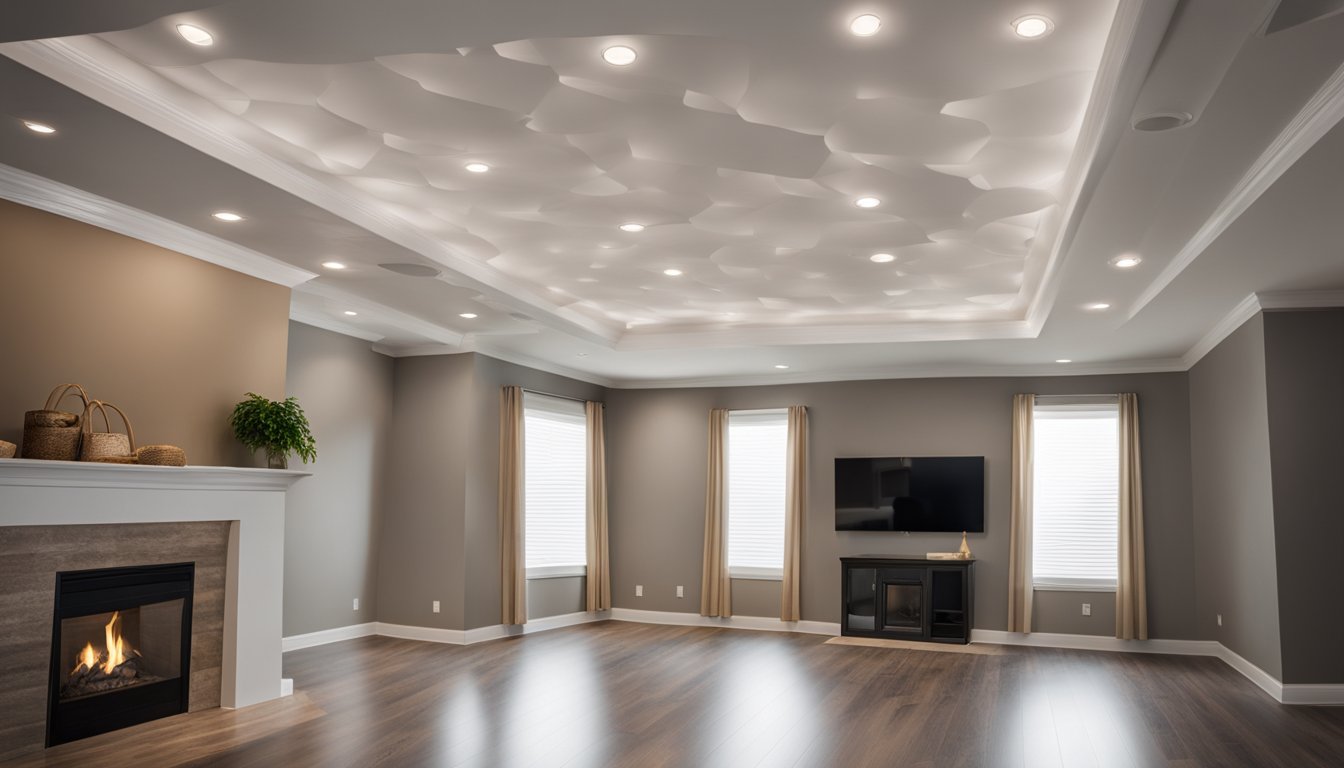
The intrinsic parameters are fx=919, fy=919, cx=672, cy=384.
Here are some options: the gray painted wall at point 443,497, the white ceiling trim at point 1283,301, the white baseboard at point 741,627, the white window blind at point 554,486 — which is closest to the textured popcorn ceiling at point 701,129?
the white ceiling trim at point 1283,301

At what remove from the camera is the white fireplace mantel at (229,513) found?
441cm

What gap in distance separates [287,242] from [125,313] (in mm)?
890

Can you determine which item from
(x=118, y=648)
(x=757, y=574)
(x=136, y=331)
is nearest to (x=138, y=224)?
(x=136, y=331)

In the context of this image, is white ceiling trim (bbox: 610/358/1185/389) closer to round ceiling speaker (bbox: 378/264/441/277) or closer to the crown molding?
the crown molding

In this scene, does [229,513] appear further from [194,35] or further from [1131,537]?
[1131,537]

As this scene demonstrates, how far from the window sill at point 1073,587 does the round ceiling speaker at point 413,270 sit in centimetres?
617

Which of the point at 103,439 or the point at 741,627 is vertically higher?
the point at 103,439

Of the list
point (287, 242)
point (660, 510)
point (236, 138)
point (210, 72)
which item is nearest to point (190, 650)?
point (287, 242)

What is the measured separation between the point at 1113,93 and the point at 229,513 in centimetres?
494

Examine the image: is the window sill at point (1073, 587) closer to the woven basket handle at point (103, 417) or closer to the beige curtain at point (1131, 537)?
the beige curtain at point (1131, 537)

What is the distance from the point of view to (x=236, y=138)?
13.1 ft

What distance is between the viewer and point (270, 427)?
17.7ft

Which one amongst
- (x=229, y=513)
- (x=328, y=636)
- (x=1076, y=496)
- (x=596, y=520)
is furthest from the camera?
(x=596, y=520)

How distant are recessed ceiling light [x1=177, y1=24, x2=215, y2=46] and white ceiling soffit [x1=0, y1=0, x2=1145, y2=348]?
7 centimetres
